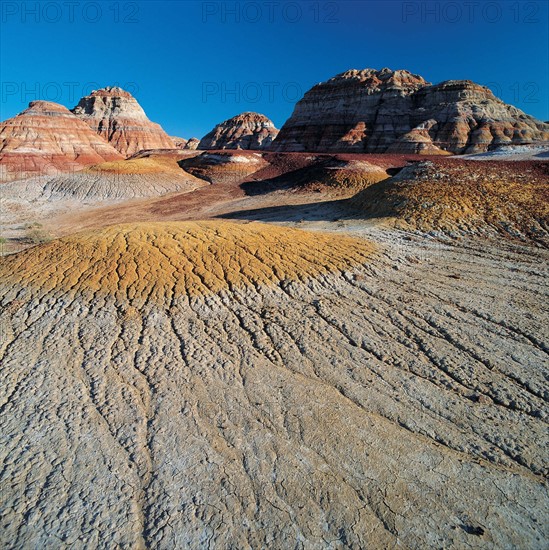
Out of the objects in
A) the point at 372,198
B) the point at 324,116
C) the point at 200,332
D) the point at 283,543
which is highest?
the point at 324,116

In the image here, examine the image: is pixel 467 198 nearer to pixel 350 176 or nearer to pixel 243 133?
pixel 350 176

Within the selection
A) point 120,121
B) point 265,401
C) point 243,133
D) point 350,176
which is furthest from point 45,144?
point 265,401

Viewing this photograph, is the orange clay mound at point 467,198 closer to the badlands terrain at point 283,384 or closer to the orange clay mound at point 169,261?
the badlands terrain at point 283,384

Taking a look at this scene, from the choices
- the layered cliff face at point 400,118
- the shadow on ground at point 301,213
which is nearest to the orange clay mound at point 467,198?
the shadow on ground at point 301,213

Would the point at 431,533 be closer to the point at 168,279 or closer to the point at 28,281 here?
the point at 168,279

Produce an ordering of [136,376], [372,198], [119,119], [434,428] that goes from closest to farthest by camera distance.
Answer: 1. [434,428]
2. [136,376]
3. [372,198]
4. [119,119]

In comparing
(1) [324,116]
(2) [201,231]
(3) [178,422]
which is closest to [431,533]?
(3) [178,422]
